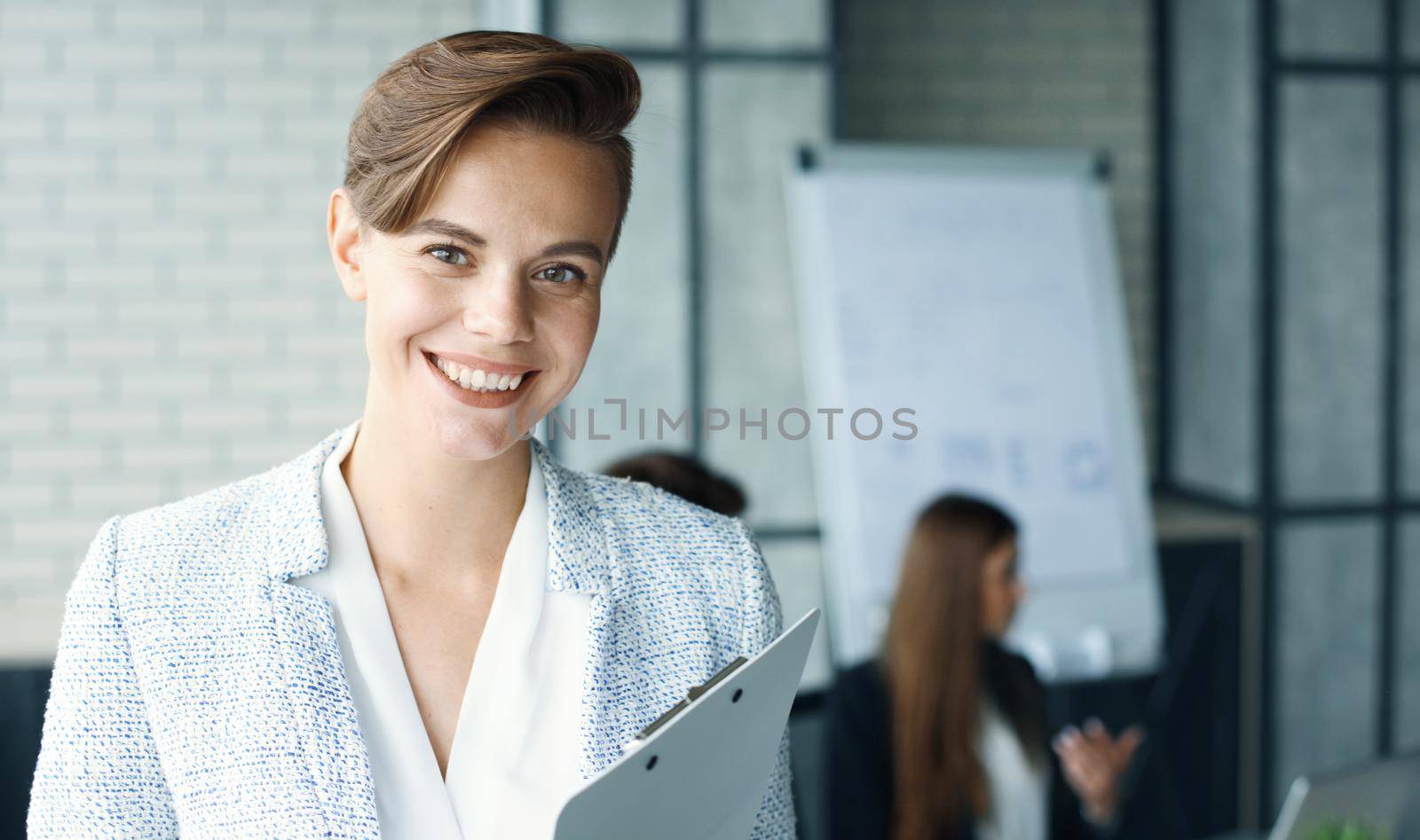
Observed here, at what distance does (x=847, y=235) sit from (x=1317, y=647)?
199cm

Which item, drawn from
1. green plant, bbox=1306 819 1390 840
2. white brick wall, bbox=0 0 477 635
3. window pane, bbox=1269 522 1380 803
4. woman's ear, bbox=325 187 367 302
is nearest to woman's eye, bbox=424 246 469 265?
woman's ear, bbox=325 187 367 302

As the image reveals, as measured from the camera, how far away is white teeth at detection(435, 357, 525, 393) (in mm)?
1028

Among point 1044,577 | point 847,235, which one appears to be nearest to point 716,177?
point 847,235

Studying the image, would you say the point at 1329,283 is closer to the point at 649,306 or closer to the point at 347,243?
the point at 649,306

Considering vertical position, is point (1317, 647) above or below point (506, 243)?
below

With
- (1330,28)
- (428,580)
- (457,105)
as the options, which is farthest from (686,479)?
(1330,28)

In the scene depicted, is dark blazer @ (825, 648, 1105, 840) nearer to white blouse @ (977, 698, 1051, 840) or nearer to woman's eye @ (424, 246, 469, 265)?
white blouse @ (977, 698, 1051, 840)

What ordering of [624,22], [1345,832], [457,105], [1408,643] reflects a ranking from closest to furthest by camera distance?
1. [457,105]
2. [1345,832]
3. [624,22]
4. [1408,643]

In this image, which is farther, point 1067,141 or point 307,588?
point 1067,141

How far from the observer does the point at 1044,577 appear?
3.27m

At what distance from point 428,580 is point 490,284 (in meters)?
0.31

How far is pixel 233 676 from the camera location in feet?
3.30

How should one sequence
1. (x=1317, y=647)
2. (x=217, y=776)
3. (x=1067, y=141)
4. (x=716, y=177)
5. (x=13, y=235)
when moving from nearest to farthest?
(x=217, y=776) → (x=716, y=177) → (x=13, y=235) → (x=1317, y=647) → (x=1067, y=141)

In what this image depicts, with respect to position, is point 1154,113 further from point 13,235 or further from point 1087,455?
point 13,235
